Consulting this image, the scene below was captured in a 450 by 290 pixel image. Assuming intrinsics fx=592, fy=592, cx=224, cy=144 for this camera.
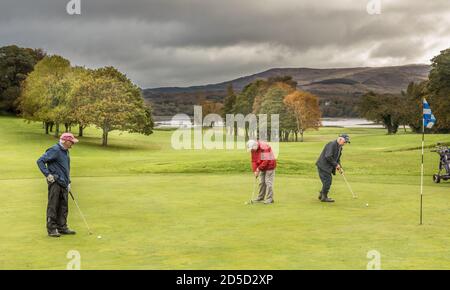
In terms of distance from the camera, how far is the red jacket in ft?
68.7

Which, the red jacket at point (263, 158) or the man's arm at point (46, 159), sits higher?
the man's arm at point (46, 159)

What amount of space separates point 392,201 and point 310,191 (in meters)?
4.14

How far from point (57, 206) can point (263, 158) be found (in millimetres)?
8242

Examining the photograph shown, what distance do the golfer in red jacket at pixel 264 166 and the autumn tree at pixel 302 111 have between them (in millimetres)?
94935

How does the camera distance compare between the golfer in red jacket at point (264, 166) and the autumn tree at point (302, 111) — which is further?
the autumn tree at point (302, 111)

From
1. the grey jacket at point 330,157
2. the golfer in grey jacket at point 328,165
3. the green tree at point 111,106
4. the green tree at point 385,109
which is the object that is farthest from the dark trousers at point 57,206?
the green tree at point 385,109

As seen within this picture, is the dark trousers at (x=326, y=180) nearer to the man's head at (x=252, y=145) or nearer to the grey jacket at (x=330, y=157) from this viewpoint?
the grey jacket at (x=330, y=157)

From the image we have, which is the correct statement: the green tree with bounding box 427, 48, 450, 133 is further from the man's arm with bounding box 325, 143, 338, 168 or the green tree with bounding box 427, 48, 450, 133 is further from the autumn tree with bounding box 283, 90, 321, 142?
the man's arm with bounding box 325, 143, 338, 168

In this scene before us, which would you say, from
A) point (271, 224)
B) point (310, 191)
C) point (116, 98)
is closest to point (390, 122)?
point (116, 98)

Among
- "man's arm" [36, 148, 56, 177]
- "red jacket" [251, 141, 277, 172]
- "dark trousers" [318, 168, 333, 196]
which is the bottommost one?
"dark trousers" [318, 168, 333, 196]

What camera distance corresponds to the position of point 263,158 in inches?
832

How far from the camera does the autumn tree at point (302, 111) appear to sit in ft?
384

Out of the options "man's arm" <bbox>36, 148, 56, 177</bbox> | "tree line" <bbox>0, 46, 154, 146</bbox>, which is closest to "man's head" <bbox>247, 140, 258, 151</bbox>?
"man's arm" <bbox>36, 148, 56, 177</bbox>
